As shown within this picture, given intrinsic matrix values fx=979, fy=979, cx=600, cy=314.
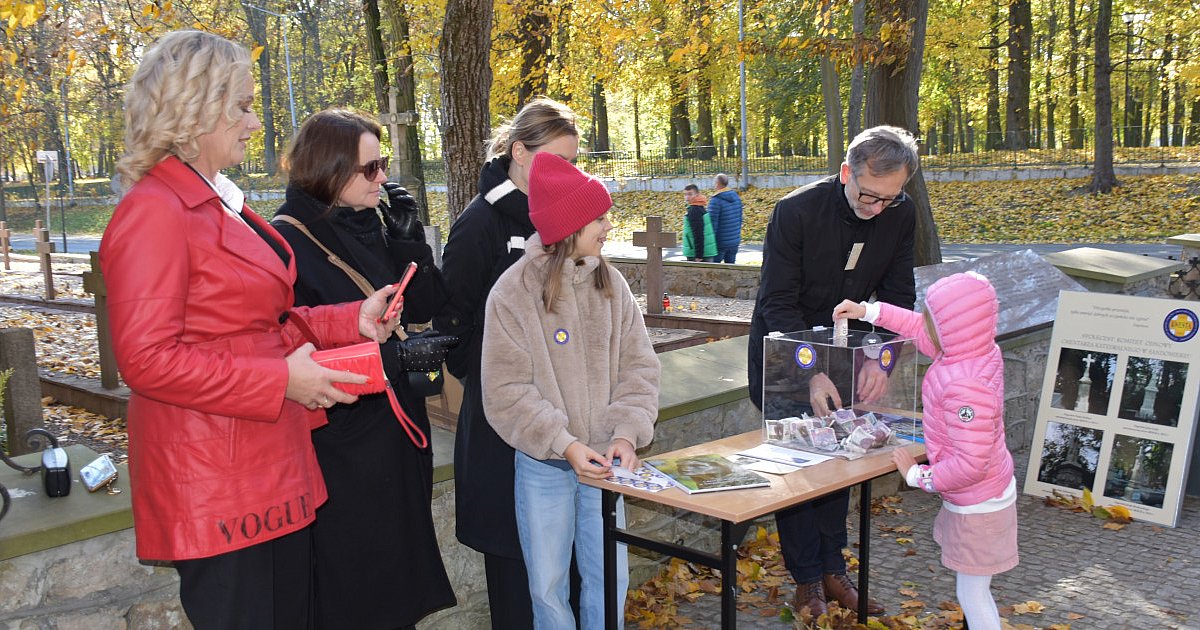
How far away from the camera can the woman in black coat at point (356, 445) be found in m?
2.81

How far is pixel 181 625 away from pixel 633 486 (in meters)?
1.43

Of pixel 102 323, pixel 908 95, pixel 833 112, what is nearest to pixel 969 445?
pixel 102 323

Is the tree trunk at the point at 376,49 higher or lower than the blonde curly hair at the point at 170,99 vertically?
higher

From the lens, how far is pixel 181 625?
9.68ft

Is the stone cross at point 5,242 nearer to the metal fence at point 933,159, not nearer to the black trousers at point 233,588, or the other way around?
the metal fence at point 933,159

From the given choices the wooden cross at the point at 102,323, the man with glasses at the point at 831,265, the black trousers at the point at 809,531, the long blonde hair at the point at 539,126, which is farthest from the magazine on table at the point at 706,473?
the wooden cross at the point at 102,323

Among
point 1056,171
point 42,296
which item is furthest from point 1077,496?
point 1056,171

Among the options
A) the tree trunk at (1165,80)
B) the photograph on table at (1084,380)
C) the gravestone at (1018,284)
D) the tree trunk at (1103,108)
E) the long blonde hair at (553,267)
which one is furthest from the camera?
the tree trunk at (1165,80)

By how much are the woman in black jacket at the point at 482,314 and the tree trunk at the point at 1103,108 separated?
21.1m

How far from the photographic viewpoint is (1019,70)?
28516 mm

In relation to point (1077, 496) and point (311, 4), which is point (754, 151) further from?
point (1077, 496)

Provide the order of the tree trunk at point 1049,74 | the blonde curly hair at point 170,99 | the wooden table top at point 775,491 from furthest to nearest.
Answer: the tree trunk at point 1049,74 → the wooden table top at point 775,491 → the blonde curly hair at point 170,99

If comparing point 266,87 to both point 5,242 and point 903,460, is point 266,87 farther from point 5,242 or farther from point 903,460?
point 903,460

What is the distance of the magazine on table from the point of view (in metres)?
2.93
